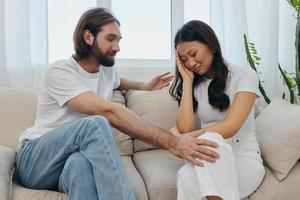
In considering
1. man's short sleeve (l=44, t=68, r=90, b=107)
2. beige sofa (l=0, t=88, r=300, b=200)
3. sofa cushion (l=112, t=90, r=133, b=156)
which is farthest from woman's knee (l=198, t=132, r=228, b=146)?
sofa cushion (l=112, t=90, r=133, b=156)

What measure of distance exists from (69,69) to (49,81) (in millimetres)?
109

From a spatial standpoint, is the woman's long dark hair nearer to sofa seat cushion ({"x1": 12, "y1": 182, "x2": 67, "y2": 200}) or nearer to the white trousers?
the white trousers

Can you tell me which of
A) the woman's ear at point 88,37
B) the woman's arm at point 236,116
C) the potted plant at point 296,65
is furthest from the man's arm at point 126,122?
the potted plant at point 296,65

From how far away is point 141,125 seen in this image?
5.52ft

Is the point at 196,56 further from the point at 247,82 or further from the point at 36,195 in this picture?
the point at 36,195

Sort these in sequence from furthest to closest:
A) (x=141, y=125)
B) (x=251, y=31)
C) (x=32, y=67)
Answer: (x=251, y=31)
(x=32, y=67)
(x=141, y=125)

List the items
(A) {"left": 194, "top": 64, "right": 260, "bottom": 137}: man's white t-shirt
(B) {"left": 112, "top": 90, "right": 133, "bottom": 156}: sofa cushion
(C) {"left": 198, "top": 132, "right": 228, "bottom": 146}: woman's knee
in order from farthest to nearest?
(B) {"left": 112, "top": 90, "right": 133, "bottom": 156}: sofa cushion < (A) {"left": 194, "top": 64, "right": 260, "bottom": 137}: man's white t-shirt < (C) {"left": 198, "top": 132, "right": 228, "bottom": 146}: woman's knee

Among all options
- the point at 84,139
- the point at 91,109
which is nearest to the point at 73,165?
the point at 84,139

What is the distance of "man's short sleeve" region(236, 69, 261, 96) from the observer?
176cm

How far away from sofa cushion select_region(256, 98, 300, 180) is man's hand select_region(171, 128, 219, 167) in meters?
0.39

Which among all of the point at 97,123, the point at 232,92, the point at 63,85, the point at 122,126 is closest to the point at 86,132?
the point at 97,123

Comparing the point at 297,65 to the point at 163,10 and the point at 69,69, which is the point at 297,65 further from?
the point at 69,69

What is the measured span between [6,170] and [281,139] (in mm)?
1232

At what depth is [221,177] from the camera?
1460 mm
